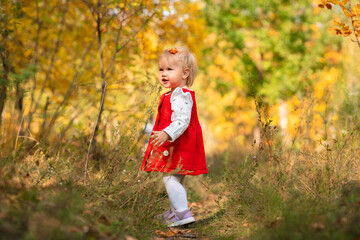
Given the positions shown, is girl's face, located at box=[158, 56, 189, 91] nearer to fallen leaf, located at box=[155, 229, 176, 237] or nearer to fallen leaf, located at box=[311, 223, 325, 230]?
fallen leaf, located at box=[155, 229, 176, 237]

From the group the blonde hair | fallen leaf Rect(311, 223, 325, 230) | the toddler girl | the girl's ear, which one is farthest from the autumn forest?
the girl's ear

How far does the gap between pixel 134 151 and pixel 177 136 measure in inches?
41.6

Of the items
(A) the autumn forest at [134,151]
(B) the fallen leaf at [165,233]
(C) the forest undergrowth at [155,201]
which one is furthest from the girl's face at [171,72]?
(B) the fallen leaf at [165,233]

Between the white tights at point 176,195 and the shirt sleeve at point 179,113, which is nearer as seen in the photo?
the shirt sleeve at point 179,113

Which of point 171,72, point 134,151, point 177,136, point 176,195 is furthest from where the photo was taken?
point 134,151

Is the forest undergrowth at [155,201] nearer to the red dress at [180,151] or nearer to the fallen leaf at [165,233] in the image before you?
the fallen leaf at [165,233]

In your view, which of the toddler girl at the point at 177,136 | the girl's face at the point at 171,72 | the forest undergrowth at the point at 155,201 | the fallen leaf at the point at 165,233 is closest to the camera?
the forest undergrowth at the point at 155,201

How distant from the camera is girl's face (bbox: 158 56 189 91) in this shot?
337 cm

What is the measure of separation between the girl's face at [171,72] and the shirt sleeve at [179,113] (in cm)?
15

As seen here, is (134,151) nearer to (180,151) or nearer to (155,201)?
(180,151)

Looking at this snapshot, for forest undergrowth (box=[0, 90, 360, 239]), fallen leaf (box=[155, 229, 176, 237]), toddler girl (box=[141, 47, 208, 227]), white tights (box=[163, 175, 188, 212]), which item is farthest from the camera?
white tights (box=[163, 175, 188, 212])

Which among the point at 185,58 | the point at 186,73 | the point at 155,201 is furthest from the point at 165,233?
the point at 185,58

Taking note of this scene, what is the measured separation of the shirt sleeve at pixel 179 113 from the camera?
9.89 ft

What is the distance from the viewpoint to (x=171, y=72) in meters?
3.38
